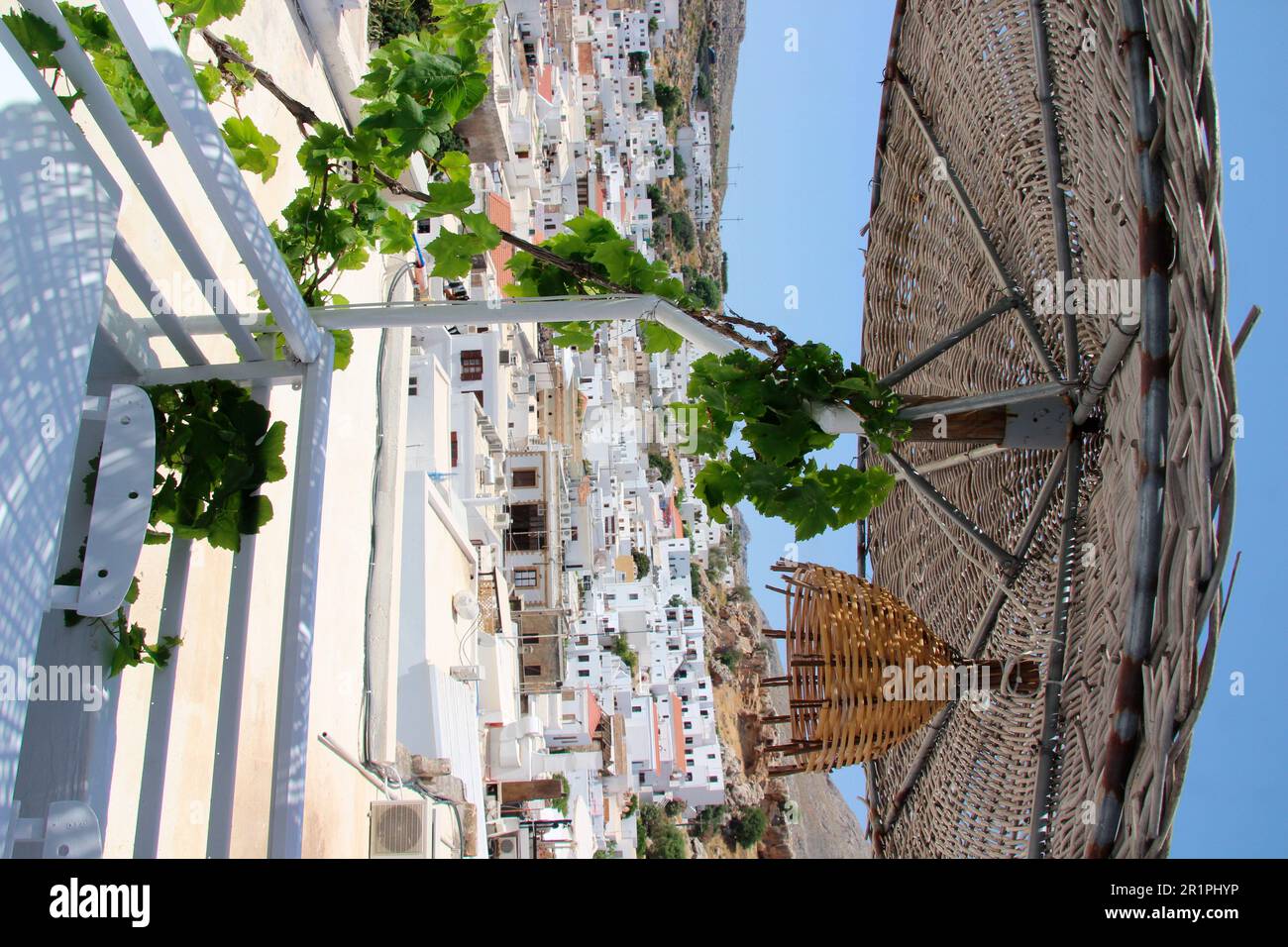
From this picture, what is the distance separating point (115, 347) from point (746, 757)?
40.6 meters

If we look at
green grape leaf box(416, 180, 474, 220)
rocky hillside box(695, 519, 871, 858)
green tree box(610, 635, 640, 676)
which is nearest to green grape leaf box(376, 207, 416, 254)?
green grape leaf box(416, 180, 474, 220)

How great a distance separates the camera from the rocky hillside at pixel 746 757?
43.7m

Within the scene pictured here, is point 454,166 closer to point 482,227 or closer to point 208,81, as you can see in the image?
point 482,227

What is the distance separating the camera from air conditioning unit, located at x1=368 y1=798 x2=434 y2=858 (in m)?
5.01

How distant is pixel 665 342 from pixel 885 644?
88 cm

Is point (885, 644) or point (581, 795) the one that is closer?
point (885, 644)

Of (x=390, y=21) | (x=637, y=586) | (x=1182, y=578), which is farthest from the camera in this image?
(x=637, y=586)

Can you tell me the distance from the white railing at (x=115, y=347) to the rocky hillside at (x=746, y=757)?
→ 38.7 meters

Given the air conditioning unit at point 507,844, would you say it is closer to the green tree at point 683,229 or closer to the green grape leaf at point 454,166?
the green grape leaf at point 454,166

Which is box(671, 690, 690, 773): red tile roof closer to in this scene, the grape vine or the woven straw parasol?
the woven straw parasol

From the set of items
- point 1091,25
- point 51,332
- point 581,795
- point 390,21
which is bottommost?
point 581,795

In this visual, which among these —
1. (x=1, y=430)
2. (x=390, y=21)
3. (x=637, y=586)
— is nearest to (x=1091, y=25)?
(x=1, y=430)
